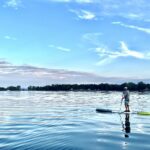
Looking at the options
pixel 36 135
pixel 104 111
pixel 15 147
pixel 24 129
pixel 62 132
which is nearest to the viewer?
pixel 15 147

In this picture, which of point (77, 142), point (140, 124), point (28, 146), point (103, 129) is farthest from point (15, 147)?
point (140, 124)

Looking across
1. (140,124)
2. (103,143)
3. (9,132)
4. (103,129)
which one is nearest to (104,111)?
(140,124)

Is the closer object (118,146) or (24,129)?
(118,146)

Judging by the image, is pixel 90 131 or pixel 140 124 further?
pixel 140 124

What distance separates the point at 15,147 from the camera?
Result: 848 inches

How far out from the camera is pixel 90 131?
29.3 metres

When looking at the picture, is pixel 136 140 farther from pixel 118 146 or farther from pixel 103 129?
pixel 103 129

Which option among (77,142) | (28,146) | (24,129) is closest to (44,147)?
(28,146)

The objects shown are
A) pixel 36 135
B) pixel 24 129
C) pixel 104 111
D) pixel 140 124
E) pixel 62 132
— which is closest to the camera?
pixel 36 135

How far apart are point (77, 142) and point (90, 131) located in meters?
5.57

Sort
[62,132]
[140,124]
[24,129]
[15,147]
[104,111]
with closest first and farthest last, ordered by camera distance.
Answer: [15,147] → [62,132] → [24,129] → [140,124] → [104,111]

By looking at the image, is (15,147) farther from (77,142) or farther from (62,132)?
(62,132)

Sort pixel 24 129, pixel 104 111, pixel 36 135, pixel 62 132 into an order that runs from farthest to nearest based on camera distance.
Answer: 1. pixel 104 111
2. pixel 24 129
3. pixel 62 132
4. pixel 36 135

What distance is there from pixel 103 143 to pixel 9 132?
833 cm
